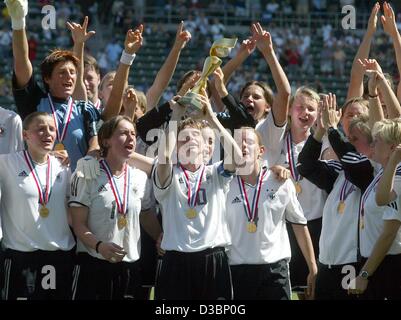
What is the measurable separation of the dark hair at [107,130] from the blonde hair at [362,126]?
1.39m

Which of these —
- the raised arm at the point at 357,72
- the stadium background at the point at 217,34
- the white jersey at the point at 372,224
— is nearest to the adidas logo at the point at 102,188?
the white jersey at the point at 372,224

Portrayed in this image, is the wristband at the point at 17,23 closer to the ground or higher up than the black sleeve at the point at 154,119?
higher up

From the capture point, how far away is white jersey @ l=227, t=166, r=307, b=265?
261 inches

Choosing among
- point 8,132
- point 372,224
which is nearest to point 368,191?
point 372,224

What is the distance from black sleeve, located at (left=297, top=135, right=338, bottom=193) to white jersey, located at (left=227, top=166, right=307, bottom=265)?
0.17m

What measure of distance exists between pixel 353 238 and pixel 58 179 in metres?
1.85

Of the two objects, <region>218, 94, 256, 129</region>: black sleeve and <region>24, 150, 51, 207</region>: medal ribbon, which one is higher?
<region>218, 94, 256, 129</region>: black sleeve

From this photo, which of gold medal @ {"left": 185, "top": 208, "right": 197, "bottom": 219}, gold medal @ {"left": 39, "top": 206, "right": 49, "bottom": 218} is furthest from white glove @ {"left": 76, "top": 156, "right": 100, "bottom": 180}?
gold medal @ {"left": 185, "top": 208, "right": 197, "bottom": 219}

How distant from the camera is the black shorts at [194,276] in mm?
6445

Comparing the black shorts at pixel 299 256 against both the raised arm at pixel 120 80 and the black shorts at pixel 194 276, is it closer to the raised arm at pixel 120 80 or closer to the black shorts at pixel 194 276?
the black shorts at pixel 194 276

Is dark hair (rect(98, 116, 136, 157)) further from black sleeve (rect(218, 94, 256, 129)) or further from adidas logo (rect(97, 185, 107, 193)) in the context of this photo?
black sleeve (rect(218, 94, 256, 129))

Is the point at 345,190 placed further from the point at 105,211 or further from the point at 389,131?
the point at 105,211

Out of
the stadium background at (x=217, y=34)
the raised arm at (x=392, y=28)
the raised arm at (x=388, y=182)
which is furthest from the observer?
the stadium background at (x=217, y=34)

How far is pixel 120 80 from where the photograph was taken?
22.7 ft
